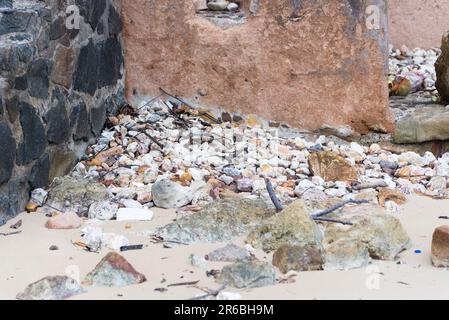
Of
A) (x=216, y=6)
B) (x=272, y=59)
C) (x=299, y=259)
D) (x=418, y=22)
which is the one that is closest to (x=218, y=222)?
(x=299, y=259)

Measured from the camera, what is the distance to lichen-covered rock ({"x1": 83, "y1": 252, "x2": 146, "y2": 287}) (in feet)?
10.8

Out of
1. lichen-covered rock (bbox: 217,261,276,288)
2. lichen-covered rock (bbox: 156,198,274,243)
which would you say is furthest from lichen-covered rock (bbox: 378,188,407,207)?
lichen-covered rock (bbox: 217,261,276,288)

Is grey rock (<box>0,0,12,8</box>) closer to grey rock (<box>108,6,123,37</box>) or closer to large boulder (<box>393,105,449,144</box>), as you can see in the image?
grey rock (<box>108,6,123,37</box>)

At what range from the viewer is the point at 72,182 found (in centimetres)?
450

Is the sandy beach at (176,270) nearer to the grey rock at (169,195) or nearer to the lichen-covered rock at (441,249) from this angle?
the lichen-covered rock at (441,249)

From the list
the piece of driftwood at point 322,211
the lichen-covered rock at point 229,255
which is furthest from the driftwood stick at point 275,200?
the lichen-covered rock at point 229,255

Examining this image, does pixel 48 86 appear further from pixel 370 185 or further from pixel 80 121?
pixel 370 185

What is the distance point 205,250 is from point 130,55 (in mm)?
2259

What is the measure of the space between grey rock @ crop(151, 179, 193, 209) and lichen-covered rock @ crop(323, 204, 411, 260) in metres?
0.84

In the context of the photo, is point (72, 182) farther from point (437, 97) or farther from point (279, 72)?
point (437, 97)

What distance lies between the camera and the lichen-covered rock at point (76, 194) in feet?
14.2

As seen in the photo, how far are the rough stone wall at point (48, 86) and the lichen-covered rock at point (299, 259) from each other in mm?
1425

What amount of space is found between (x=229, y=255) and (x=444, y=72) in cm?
312
